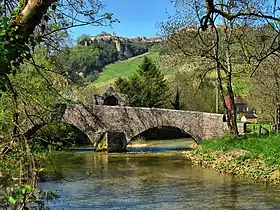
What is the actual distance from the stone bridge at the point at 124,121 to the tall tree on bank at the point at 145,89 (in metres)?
8.75

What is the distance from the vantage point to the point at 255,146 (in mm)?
19516

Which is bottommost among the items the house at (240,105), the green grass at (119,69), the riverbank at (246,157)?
the riverbank at (246,157)

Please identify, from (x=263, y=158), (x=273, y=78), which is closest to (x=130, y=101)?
(x=273, y=78)

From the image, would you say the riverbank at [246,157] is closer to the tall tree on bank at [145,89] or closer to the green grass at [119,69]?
the tall tree on bank at [145,89]

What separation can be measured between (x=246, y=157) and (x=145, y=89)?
2211cm

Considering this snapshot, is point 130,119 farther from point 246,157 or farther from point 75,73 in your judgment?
point 75,73

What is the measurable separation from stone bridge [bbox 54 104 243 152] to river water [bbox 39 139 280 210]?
697 cm

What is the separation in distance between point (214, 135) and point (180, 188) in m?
13.8

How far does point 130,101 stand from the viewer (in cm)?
3966

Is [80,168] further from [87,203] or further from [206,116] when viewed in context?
[206,116]

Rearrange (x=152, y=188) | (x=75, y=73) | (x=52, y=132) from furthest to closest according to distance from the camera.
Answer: (x=152, y=188)
(x=75, y=73)
(x=52, y=132)

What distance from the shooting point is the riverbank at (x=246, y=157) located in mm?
17156

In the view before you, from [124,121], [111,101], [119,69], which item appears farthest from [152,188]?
[119,69]

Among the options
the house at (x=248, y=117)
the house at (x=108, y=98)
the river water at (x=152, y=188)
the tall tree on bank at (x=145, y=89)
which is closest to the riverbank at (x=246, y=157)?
the river water at (x=152, y=188)
